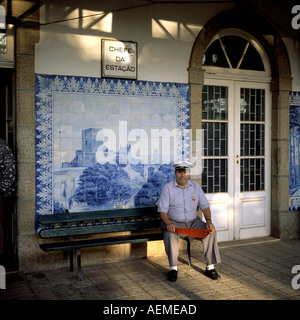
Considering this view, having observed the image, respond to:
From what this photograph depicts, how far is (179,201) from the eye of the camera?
5012 millimetres

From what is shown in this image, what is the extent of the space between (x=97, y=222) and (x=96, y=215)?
160 millimetres

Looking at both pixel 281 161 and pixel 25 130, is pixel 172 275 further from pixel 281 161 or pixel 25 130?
pixel 281 161

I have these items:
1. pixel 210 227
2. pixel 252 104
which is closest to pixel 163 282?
pixel 210 227

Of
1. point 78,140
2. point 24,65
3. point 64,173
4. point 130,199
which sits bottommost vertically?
point 130,199

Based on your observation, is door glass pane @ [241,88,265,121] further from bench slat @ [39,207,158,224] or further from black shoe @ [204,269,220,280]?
black shoe @ [204,269,220,280]

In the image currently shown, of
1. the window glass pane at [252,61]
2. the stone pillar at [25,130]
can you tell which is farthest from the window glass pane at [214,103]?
the stone pillar at [25,130]

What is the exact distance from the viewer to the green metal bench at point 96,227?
15.6 ft

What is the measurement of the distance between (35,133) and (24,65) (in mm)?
832

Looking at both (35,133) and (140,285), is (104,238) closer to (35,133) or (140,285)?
(140,285)

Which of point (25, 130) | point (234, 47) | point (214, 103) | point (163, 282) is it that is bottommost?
point (163, 282)

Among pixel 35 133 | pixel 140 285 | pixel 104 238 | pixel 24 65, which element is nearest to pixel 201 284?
pixel 140 285

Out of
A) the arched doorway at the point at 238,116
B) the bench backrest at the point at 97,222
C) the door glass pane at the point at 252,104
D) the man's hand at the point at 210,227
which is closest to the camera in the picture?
the man's hand at the point at 210,227

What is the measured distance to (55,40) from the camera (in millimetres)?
4992

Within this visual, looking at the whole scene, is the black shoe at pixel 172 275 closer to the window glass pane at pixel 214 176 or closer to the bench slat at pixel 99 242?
the bench slat at pixel 99 242
